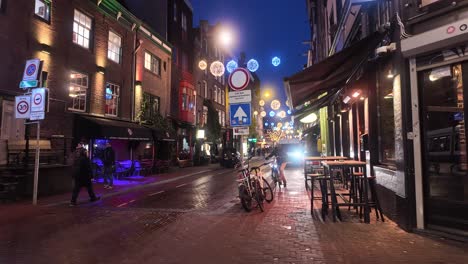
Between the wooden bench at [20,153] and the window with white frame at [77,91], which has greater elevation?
the window with white frame at [77,91]

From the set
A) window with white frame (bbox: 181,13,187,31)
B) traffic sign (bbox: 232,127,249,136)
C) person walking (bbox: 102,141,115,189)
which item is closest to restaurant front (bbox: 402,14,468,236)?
traffic sign (bbox: 232,127,249,136)

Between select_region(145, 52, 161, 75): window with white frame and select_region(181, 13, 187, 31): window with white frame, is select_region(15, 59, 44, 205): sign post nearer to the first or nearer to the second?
select_region(145, 52, 161, 75): window with white frame

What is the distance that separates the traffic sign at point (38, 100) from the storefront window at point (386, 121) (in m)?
9.21

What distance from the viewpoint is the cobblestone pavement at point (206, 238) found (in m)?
5.18

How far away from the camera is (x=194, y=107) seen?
3212 centimetres

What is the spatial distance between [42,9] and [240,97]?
33.6 feet

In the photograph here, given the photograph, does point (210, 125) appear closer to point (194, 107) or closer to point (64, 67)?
point (194, 107)

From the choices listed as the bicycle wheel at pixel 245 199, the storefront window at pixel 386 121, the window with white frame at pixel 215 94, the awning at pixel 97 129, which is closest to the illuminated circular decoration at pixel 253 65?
the awning at pixel 97 129

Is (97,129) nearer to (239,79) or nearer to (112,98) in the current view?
(112,98)

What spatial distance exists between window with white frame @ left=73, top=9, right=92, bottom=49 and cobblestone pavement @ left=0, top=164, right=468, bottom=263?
9870mm

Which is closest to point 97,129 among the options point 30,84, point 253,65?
point 30,84

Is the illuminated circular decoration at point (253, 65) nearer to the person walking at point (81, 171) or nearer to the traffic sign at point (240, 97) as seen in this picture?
the traffic sign at point (240, 97)

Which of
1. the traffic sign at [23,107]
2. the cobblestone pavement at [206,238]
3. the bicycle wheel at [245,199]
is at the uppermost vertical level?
the traffic sign at [23,107]

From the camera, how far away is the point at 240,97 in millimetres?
9133
